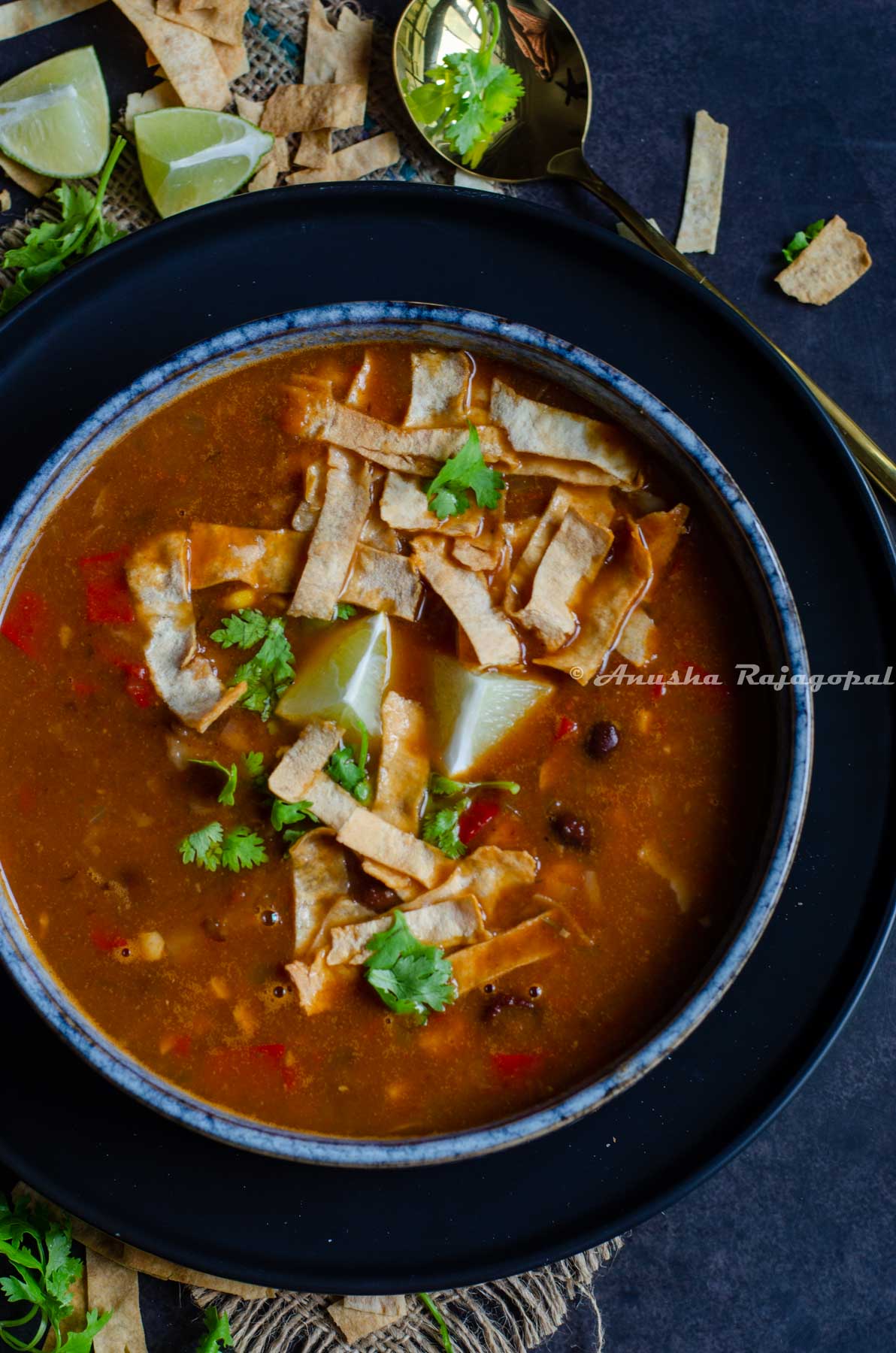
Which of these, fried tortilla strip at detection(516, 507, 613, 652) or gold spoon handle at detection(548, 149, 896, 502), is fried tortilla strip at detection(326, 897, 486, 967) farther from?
gold spoon handle at detection(548, 149, 896, 502)

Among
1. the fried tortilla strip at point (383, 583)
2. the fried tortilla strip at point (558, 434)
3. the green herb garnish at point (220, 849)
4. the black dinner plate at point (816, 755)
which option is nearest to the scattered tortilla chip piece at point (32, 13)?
the black dinner plate at point (816, 755)

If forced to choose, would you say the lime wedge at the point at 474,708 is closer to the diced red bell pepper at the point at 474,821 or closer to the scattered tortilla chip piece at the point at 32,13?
the diced red bell pepper at the point at 474,821

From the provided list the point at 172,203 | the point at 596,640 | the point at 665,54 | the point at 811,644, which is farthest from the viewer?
the point at 665,54

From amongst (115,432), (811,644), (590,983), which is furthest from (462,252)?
(590,983)

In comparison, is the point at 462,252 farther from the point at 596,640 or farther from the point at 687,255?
the point at 596,640

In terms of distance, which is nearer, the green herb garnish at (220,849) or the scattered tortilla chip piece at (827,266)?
the green herb garnish at (220,849)
